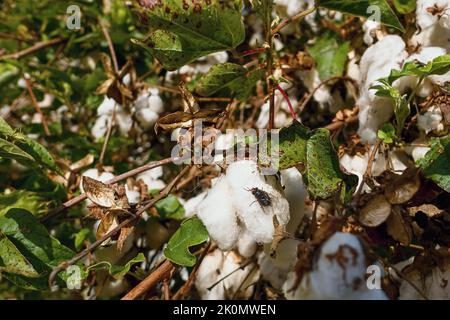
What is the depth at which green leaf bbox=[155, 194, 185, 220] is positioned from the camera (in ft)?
3.81

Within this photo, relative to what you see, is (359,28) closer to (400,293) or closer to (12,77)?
(400,293)

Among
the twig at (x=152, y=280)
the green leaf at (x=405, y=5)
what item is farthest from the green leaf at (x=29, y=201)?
the green leaf at (x=405, y=5)

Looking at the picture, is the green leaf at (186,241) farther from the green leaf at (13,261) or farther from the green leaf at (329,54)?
the green leaf at (329,54)

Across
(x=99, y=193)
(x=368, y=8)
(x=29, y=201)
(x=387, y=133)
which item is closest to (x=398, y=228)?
(x=387, y=133)

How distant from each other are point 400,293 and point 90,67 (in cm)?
118

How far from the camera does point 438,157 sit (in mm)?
795

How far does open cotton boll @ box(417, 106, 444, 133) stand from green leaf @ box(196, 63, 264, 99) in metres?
0.31

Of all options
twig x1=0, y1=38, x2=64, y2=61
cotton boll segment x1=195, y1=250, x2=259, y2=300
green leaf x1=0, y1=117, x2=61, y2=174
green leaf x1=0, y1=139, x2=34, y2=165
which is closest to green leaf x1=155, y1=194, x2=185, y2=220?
cotton boll segment x1=195, y1=250, x2=259, y2=300

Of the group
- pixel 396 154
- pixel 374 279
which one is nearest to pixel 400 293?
pixel 374 279

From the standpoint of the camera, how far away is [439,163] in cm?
78

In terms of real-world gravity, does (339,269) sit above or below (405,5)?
below

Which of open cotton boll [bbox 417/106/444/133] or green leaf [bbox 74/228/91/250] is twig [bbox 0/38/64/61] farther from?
open cotton boll [bbox 417/106/444/133]

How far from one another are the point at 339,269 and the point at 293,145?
0.29 m

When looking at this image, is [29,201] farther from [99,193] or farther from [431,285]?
[431,285]
